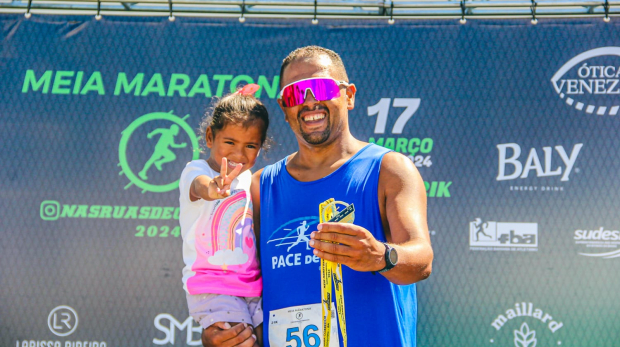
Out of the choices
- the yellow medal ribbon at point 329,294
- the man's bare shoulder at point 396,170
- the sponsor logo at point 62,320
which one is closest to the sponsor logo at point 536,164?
the man's bare shoulder at point 396,170

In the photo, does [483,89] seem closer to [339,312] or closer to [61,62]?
[339,312]

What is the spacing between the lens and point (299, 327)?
184 cm

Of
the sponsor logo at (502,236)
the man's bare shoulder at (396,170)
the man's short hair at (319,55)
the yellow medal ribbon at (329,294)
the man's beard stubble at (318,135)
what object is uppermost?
the man's short hair at (319,55)

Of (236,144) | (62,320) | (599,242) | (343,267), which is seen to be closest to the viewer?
(343,267)

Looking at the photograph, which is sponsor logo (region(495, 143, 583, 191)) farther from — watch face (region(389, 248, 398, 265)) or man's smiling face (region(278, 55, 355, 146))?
watch face (region(389, 248, 398, 265))

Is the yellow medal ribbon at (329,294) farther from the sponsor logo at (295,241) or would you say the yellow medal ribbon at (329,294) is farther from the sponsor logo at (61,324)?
the sponsor logo at (61,324)

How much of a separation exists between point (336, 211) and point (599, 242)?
209 cm

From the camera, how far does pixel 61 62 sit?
10.8ft

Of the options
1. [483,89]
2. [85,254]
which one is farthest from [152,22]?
[483,89]

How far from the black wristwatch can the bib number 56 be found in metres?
0.46

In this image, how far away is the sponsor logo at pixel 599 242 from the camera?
314cm

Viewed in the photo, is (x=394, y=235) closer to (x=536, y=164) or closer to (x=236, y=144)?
(x=236, y=144)

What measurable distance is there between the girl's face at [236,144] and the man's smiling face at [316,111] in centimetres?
25

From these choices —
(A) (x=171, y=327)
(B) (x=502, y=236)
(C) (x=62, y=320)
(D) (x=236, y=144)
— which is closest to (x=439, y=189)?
(B) (x=502, y=236)
